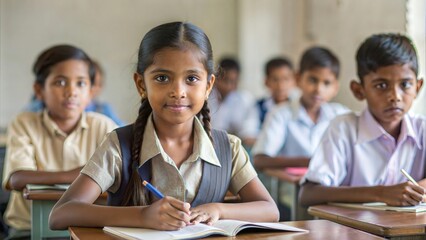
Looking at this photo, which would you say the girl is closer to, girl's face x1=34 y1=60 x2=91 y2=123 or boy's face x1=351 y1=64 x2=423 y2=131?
boy's face x1=351 y1=64 x2=423 y2=131

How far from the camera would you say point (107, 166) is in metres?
1.90

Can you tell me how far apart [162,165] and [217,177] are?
168 millimetres

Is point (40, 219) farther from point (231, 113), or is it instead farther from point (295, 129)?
point (231, 113)

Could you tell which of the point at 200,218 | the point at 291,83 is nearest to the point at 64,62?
the point at 200,218

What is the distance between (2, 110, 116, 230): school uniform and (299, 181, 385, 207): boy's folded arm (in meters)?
1.04

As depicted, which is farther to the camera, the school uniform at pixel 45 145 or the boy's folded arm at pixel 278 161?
the boy's folded arm at pixel 278 161

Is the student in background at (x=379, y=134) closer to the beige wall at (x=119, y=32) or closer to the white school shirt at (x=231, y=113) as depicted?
the beige wall at (x=119, y=32)

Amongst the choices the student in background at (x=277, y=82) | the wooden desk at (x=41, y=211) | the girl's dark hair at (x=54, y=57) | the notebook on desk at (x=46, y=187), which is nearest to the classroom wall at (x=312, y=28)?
the student in background at (x=277, y=82)

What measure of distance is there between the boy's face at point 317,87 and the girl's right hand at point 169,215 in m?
2.58

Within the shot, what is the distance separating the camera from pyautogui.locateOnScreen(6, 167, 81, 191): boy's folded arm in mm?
2611

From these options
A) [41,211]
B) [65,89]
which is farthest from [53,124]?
[41,211]


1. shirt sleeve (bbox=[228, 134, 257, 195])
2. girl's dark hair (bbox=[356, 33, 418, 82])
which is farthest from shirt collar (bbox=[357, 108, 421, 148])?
shirt sleeve (bbox=[228, 134, 257, 195])

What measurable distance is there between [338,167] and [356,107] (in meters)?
2.16

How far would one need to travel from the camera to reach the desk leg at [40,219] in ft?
7.50
